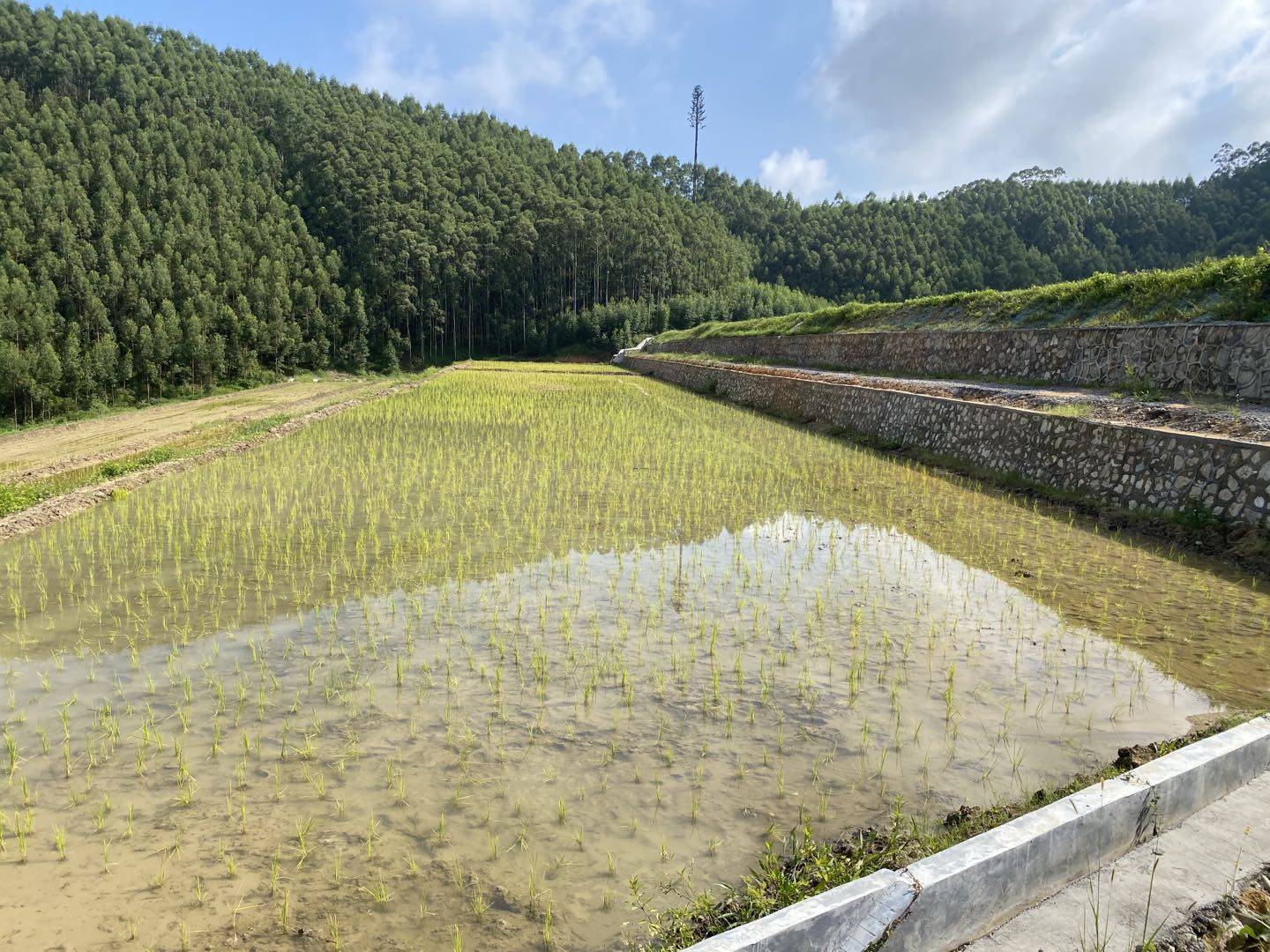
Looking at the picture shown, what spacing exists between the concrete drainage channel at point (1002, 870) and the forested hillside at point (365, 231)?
3948 cm

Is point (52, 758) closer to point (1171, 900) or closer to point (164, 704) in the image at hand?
point (164, 704)

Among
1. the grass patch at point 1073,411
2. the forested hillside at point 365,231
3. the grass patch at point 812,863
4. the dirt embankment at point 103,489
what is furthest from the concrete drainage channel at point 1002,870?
the forested hillside at point 365,231

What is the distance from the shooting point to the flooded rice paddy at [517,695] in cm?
262

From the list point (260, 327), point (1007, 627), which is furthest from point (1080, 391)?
point (260, 327)

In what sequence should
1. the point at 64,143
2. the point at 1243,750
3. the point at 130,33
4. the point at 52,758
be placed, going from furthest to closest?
the point at 130,33, the point at 64,143, the point at 52,758, the point at 1243,750

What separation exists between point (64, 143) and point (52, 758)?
78.4 m

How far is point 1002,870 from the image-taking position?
87.2 inches

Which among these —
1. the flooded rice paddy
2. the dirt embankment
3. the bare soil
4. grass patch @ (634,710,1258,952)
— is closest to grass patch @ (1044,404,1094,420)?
the flooded rice paddy

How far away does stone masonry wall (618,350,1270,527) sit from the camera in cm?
701

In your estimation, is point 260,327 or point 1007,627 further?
point 260,327

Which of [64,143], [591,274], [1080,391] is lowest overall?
[1080,391]

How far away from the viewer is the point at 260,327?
48938mm

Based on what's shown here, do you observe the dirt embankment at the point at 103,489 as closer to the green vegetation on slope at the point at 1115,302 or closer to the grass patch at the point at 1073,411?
the grass patch at the point at 1073,411

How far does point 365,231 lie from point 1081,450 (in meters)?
66.3
